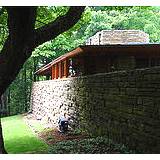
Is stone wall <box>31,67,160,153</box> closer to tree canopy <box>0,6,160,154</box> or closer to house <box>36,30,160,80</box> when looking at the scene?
house <box>36,30,160,80</box>

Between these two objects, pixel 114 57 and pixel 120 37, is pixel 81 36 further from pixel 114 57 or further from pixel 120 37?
pixel 114 57

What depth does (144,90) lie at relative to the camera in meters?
8.52

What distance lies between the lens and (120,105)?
10.2 metres

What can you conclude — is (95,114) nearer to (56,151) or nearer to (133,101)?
(56,151)

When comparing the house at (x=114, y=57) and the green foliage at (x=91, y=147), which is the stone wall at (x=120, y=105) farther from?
the house at (x=114, y=57)

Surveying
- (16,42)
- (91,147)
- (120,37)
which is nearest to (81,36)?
(120,37)

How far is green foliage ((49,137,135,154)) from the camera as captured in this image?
969 centimetres

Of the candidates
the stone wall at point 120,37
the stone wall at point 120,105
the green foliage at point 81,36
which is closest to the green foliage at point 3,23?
the stone wall at point 120,105

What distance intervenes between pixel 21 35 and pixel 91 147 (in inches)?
138

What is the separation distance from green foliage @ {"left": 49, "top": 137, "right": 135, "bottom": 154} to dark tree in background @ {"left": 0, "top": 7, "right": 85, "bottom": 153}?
70.4 inches

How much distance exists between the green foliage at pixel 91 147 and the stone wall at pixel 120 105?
22 centimetres

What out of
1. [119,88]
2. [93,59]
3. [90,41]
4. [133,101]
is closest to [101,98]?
[119,88]
